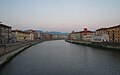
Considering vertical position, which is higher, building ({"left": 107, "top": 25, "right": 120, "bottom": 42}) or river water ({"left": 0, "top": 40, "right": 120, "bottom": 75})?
building ({"left": 107, "top": 25, "right": 120, "bottom": 42})

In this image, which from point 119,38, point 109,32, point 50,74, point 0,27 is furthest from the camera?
point 109,32

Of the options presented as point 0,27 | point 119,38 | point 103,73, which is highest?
point 0,27

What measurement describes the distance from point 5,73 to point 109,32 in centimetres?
5347

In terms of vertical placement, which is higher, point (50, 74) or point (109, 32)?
point (109, 32)

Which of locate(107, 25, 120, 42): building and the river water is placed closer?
the river water

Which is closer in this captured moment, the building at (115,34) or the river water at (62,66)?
the river water at (62,66)

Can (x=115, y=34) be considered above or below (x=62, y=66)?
above

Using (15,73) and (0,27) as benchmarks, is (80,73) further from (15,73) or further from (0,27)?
(0,27)

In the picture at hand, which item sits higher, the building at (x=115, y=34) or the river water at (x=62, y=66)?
the building at (x=115, y=34)

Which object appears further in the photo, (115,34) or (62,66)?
(115,34)

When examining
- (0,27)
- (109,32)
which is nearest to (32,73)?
(0,27)

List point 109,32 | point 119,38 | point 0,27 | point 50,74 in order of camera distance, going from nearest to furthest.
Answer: point 50,74 < point 0,27 < point 119,38 < point 109,32

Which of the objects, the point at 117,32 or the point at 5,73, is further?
the point at 117,32

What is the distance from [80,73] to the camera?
57.0ft
